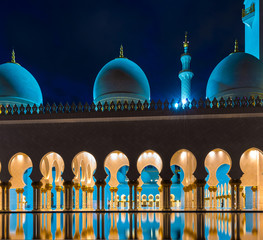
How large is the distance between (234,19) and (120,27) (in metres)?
6.29

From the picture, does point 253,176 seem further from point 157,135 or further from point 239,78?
point 157,135

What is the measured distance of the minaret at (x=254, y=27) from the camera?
10148mm

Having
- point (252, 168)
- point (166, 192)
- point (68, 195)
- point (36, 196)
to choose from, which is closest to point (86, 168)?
point (68, 195)

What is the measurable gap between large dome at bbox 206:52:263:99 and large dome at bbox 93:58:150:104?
7.16ft

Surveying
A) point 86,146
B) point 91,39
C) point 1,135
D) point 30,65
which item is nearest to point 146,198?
point 86,146

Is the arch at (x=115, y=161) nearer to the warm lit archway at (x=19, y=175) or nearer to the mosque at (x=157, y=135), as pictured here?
the mosque at (x=157, y=135)

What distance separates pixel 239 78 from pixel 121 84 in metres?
3.40

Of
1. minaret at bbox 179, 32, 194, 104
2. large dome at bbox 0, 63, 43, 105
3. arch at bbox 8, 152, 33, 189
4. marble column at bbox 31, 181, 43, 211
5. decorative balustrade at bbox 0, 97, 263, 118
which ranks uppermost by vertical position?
minaret at bbox 179, 32, 194, 104

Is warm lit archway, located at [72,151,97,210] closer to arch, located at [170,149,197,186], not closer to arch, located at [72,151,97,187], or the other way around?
arch, located at [72,151,97,187]

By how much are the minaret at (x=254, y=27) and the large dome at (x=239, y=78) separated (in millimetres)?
1438

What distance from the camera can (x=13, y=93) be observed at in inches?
369

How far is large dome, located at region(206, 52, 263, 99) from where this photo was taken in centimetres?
868

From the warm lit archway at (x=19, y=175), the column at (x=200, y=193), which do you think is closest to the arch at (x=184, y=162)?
the column at (x=200, y=193)

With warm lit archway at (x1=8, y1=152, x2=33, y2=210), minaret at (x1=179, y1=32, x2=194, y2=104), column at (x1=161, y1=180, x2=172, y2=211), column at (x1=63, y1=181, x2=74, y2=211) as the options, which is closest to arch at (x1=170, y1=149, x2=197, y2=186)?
column at (x1=161, y1=180, x2=172, y2=211)
